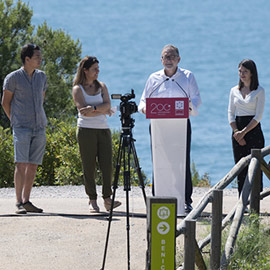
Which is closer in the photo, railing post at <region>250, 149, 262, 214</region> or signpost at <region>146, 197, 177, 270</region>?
signpost at <region>146, 197, 177, 270</region>

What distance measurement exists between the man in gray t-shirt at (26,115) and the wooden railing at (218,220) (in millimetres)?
2723

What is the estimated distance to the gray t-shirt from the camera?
797 cm

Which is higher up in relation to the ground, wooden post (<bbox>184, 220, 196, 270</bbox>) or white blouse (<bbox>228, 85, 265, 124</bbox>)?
white blouse (<bbox>228, 85, 265, 124</bbox>)

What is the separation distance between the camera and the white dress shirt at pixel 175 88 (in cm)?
764

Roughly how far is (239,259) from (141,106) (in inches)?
105

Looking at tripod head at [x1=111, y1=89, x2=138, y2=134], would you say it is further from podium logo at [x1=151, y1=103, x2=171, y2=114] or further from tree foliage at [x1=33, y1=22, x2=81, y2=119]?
tree foliage at [x1=33, y1=22, x2=81, y2=119]

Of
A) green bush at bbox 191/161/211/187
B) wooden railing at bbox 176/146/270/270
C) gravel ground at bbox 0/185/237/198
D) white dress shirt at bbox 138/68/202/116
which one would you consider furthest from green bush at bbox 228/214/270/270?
green bush at bbox 191/161/211/187

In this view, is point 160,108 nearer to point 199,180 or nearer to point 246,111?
point 246,111

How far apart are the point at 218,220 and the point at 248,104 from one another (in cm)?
291

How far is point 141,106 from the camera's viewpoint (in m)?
7.71

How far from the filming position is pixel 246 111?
26.3 ft

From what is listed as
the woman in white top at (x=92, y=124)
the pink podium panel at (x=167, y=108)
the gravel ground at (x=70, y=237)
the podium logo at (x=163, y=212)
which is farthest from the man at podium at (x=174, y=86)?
the podium logo at (x=163, y=212)

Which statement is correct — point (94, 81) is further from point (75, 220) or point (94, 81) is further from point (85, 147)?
point (75, 220)

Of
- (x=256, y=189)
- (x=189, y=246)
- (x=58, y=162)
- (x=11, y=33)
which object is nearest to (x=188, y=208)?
(x=256, y=189)
